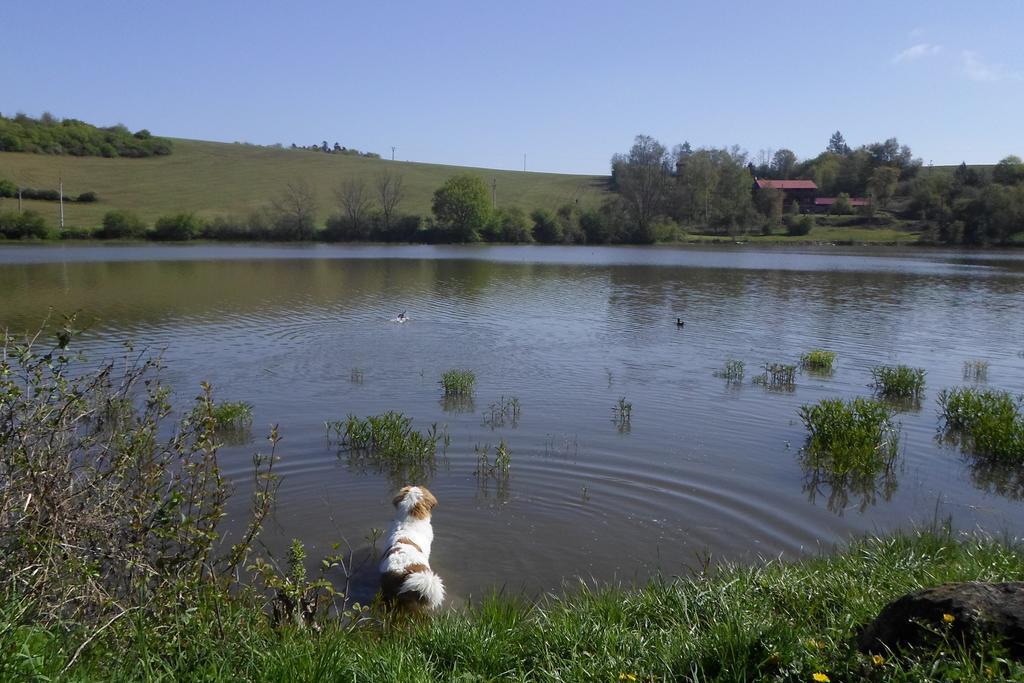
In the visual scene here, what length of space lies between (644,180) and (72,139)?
89010mm

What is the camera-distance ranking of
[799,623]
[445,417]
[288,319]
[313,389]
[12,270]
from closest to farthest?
[799,623] < [445,417] < [313,389] < [288,319] < [12,270]

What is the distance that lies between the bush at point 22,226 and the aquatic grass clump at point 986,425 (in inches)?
3267

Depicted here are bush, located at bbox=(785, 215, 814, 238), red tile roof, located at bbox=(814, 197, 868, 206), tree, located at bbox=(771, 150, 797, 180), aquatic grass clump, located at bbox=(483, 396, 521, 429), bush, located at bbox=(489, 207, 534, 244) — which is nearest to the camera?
aquatic grass clump, located at bbox=(483, 396, 521, 429)

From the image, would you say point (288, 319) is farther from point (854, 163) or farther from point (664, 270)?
point (854, 163)

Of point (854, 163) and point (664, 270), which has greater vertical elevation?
point (854, 163)

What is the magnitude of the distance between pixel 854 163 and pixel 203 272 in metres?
120

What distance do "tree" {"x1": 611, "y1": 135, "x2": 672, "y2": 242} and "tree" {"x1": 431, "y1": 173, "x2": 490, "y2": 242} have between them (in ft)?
68.1

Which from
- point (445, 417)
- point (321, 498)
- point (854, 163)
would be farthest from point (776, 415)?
point (854, 163)

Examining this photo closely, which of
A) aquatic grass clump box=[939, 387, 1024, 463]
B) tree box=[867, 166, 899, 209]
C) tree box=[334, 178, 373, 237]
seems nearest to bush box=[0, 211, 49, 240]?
tree box=[334, 178, 373, 237]

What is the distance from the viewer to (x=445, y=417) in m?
15.2

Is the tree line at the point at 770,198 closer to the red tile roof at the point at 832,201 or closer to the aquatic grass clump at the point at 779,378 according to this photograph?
the red tile roof at the point at 832,201

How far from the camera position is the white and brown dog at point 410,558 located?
22.9ft

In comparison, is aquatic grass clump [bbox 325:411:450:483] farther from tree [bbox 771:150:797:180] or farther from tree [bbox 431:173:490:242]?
tree [bbox 771:150:797:180]

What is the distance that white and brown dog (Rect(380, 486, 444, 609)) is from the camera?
274 inches
